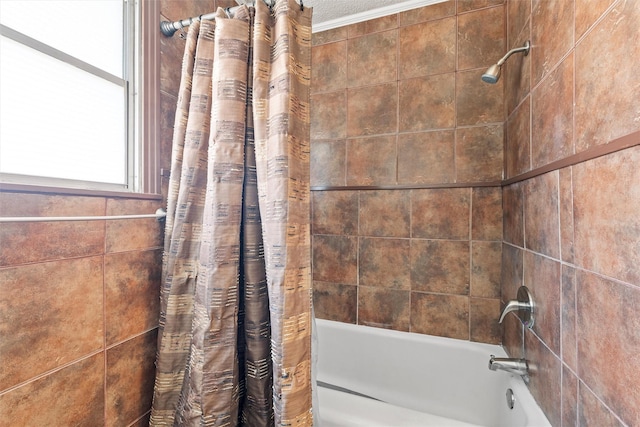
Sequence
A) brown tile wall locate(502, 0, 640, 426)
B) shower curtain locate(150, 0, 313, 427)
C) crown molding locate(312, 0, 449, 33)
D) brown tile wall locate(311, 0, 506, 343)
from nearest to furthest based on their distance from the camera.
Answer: brown tile wall locate(502, 0, 640, 426) < shower curtain locate(150, 0, 313, 427) < brown tile wall locate(311, 0, 506, 343) < crown molding locate(312, 0, 449, 33)

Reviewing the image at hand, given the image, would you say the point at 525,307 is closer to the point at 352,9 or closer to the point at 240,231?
the point at 240,231

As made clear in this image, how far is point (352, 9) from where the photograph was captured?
1661 mm

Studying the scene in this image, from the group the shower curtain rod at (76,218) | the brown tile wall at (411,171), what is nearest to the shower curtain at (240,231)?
the shower curtain rod at (76,218)

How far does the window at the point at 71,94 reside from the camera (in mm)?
723

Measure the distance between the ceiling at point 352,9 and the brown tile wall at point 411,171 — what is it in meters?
0.05

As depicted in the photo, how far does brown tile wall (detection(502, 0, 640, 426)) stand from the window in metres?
1.31

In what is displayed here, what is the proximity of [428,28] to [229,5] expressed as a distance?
1060 mm

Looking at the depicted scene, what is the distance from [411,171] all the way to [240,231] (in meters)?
1.06

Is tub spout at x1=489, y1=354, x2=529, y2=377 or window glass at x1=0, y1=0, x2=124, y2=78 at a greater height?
window glass at x1=0, y1=0, x2=124, y2=78

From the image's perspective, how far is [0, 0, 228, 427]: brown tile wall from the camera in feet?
2.27

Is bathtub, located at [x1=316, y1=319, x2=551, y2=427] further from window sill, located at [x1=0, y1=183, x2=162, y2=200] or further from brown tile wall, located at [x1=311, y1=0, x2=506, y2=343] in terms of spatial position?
window sill, located at [x1=0, y1=183, x2=162, y2=200]

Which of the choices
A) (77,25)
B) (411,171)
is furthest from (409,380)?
(77,25)

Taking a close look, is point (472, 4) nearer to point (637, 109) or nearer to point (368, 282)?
point (637, 109)

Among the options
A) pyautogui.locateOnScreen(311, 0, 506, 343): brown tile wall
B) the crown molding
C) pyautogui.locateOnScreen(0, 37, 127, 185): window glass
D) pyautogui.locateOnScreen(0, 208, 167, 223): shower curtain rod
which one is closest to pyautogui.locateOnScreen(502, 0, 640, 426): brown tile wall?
pyautogui.locateOnScreen(311, 0, 506, 343): brown tile wall
